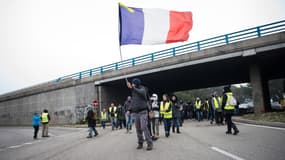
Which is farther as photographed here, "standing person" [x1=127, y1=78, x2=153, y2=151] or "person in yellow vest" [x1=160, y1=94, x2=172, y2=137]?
"person in yellow vest" [x1=160, y1=94, x2=172, y2=137]

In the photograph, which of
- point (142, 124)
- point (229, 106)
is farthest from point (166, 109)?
point (142, 124)

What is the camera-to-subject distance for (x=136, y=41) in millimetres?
9156

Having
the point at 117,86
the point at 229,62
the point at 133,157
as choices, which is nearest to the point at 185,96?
the point at 117,86

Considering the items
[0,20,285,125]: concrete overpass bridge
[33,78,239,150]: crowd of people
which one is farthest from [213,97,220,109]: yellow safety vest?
[0,20,285,125]: concrete overpass bridge

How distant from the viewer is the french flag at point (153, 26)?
892cm

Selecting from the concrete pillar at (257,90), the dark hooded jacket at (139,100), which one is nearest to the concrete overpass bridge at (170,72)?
the concrete pillar at (257,90)

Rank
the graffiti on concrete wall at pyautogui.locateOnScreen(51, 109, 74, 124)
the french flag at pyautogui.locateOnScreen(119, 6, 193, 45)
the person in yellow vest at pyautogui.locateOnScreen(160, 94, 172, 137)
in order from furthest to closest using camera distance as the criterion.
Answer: the graffiti on concrete wall at pyautogui.locateOnScreen(51, 109, 74, 124)
the french flag at pyautogui.locateOnScreen(119, 6, 193, 45)
the person in yellow vest at pyautogui.locateOnScreen(160, 94, 172, 137)

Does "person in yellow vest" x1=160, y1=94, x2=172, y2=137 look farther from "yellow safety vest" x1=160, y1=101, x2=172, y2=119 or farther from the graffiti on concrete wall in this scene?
the graffiti on concrete wall

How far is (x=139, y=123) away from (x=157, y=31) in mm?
5274

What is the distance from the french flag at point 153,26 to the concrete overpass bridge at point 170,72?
6.77 ft

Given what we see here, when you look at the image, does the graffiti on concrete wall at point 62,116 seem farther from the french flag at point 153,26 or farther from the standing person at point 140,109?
the standing person at point 140,109

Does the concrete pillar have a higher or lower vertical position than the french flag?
lower

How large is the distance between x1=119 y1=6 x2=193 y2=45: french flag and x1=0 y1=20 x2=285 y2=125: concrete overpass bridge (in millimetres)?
2062

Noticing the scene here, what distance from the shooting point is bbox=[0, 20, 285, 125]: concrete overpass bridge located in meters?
15.7
